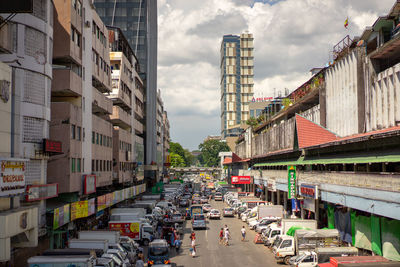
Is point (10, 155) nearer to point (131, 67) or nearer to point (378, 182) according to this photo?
point (378, 182)

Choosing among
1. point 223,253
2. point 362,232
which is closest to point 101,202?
point 223,253

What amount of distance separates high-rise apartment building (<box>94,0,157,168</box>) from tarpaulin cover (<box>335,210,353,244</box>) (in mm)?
61360

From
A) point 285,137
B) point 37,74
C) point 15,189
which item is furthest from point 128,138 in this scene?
point 15,189

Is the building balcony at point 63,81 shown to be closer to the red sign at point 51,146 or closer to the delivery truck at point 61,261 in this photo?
the red sign at point 51,146

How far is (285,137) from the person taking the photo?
5653cm

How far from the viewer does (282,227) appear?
34156 millimetres

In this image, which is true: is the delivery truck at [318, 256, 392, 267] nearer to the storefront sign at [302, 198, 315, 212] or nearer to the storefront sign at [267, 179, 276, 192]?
the storefront sign at [302, 198, 315, 212]

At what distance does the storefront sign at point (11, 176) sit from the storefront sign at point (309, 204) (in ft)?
83.6

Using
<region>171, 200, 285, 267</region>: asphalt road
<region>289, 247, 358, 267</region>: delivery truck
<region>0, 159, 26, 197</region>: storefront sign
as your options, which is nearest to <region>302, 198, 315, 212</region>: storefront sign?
<region>171, 200, 285, 267</region>: asphalt road

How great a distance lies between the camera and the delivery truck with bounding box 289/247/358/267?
83.0 ft

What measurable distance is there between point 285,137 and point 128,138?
22.9 metres

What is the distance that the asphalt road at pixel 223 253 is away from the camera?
2989 centimetres

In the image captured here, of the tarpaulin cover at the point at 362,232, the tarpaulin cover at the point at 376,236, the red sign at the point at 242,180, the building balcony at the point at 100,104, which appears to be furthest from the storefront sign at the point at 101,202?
the red sign at the point at 242,180

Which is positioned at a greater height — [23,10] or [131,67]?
[131,67]
